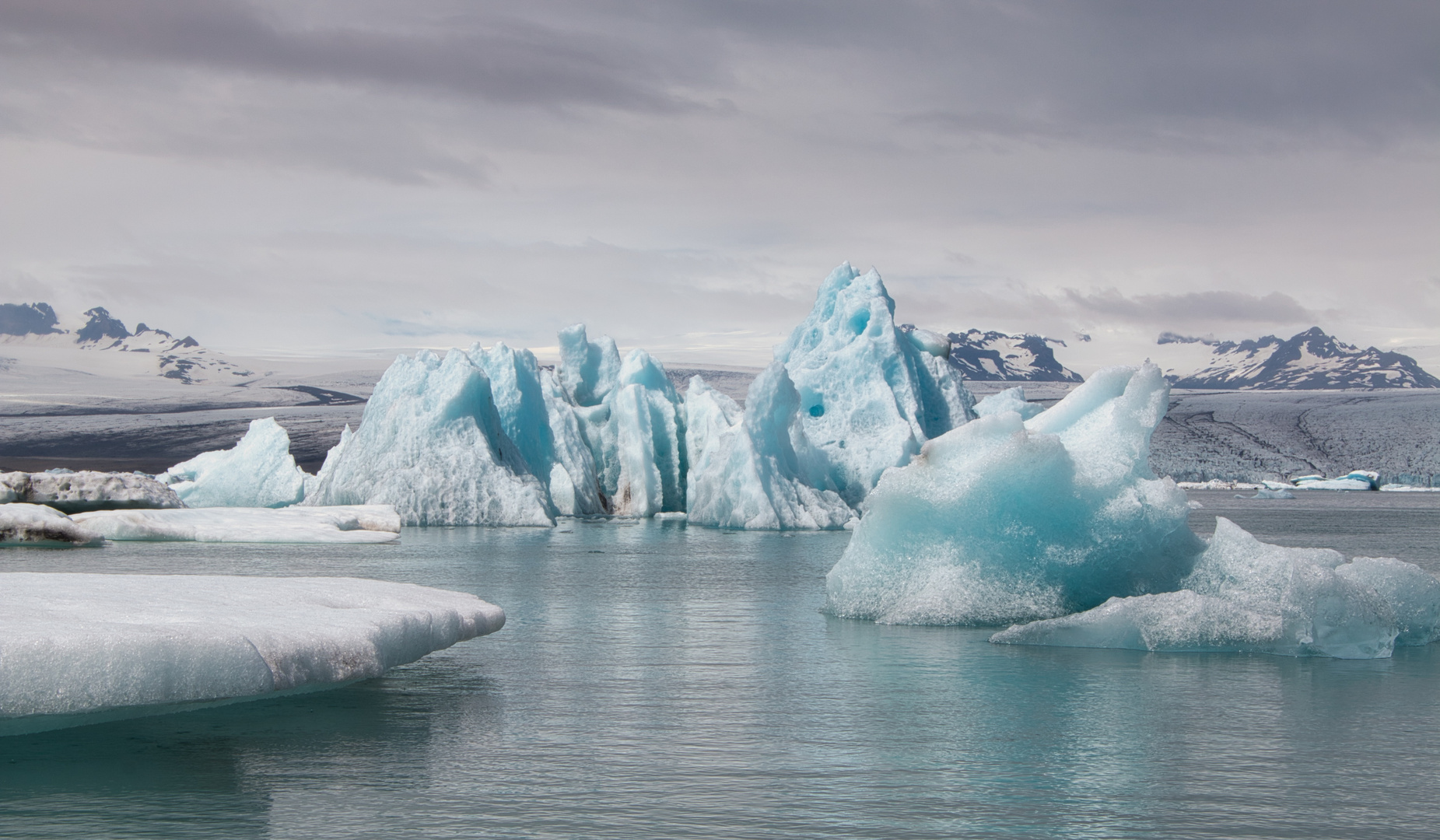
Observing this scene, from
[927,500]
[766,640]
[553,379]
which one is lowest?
[766,640]

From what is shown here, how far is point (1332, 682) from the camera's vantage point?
7.83 m

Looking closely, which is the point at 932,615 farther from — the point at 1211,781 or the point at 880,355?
the point at 880,355

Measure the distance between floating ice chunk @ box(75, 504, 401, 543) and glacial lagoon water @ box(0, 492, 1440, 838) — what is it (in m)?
11.8

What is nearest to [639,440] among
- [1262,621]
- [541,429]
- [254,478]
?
[541,429]

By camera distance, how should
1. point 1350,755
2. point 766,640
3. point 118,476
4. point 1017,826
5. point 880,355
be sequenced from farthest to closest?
point 880,355
point 118,476
point 766,640
point 1350,755
point 1017,826

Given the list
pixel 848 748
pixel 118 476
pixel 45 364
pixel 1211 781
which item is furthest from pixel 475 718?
pixel 45 364

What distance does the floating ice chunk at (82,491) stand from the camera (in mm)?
22875

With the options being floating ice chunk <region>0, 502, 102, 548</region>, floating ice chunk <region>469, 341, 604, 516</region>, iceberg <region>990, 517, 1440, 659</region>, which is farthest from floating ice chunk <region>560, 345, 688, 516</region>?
iceberg <region>990, 517, 1440, 659</region>

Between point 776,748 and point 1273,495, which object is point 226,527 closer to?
point 776,748

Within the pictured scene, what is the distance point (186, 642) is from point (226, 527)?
16.1 m

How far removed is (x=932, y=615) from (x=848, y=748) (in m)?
4.40

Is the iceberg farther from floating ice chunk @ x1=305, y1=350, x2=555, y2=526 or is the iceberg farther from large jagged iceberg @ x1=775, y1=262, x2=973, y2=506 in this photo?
large jagged iceberg @ x1=775, y1=262, x2=973, y2=506

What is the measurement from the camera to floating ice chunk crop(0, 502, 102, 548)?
19078 millimetres

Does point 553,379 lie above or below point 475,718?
above
